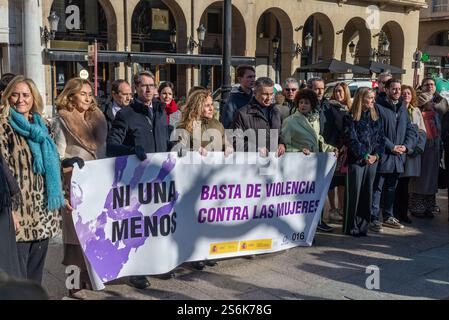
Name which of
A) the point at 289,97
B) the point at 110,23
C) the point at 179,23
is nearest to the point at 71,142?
the point at 289,97

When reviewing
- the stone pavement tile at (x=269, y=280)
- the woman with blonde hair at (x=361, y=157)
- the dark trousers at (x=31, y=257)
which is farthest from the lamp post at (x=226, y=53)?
the dark trousers at (x=31, y=257)

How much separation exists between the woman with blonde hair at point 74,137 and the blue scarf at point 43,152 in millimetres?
226

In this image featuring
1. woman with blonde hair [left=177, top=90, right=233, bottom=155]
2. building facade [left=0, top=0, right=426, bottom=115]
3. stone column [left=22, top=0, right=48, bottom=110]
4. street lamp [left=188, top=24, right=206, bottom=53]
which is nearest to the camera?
woman with blonde hair [left=177, top=90, right=233, bottom=155]

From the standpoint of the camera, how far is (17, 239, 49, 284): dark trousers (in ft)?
12.5

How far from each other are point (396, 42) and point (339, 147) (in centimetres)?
3180

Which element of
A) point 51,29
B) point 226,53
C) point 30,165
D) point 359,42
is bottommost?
point 30,165

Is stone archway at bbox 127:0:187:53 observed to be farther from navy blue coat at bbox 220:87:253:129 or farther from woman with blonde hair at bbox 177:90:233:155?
woman with blonde hair at bbox 177:90:233:155

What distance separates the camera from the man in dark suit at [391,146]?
659cm

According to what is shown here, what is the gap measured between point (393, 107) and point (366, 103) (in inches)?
27.7

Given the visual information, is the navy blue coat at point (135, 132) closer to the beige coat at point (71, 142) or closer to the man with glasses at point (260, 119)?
the beige coat at point (71, 142)

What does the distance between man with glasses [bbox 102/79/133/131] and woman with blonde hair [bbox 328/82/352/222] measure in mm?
2761

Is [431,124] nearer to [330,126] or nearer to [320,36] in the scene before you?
[330,126]

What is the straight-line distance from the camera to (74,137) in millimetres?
4246

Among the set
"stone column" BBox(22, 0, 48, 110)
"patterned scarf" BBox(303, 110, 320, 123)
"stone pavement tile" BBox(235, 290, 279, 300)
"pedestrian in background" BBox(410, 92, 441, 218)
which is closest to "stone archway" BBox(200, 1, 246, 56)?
"stone column" BBox(22, 0, 48, 110)
